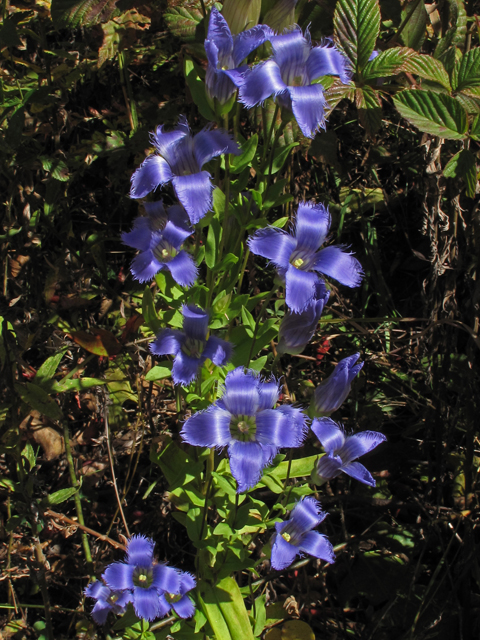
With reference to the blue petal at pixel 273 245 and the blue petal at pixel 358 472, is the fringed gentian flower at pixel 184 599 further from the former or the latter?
the blue petal at pixel 273 245

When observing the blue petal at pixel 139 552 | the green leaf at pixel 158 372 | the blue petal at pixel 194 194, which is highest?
the blue petal at pixel 194 194

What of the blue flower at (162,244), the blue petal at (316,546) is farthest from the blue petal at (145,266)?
the blue petal at (316,546)

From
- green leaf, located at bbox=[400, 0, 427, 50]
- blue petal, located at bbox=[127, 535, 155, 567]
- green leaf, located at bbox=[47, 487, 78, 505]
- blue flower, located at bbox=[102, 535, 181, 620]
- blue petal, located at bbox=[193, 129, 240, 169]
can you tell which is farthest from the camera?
green leaf, located at bbox=[400, 0, 427, 50]

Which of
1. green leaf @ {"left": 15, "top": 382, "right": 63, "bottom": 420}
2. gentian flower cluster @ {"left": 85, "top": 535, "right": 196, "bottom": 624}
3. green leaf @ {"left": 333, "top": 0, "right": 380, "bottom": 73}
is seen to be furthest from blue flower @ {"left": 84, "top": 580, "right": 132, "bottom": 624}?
green leaf @ {"left": 333, "top": 0, "right": 380, "bottom": 73}

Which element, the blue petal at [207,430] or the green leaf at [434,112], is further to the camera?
the green leaf at [434,112]

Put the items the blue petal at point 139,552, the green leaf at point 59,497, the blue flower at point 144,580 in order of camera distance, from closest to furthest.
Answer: the blue flower at point 144,580, the blue petal at point 139,552, the green leaf at point 59,497

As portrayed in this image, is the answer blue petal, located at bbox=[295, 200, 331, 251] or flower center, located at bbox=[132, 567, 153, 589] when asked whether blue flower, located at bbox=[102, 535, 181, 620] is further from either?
blue petal, located at bbox=[295, 200, 331, 251]
